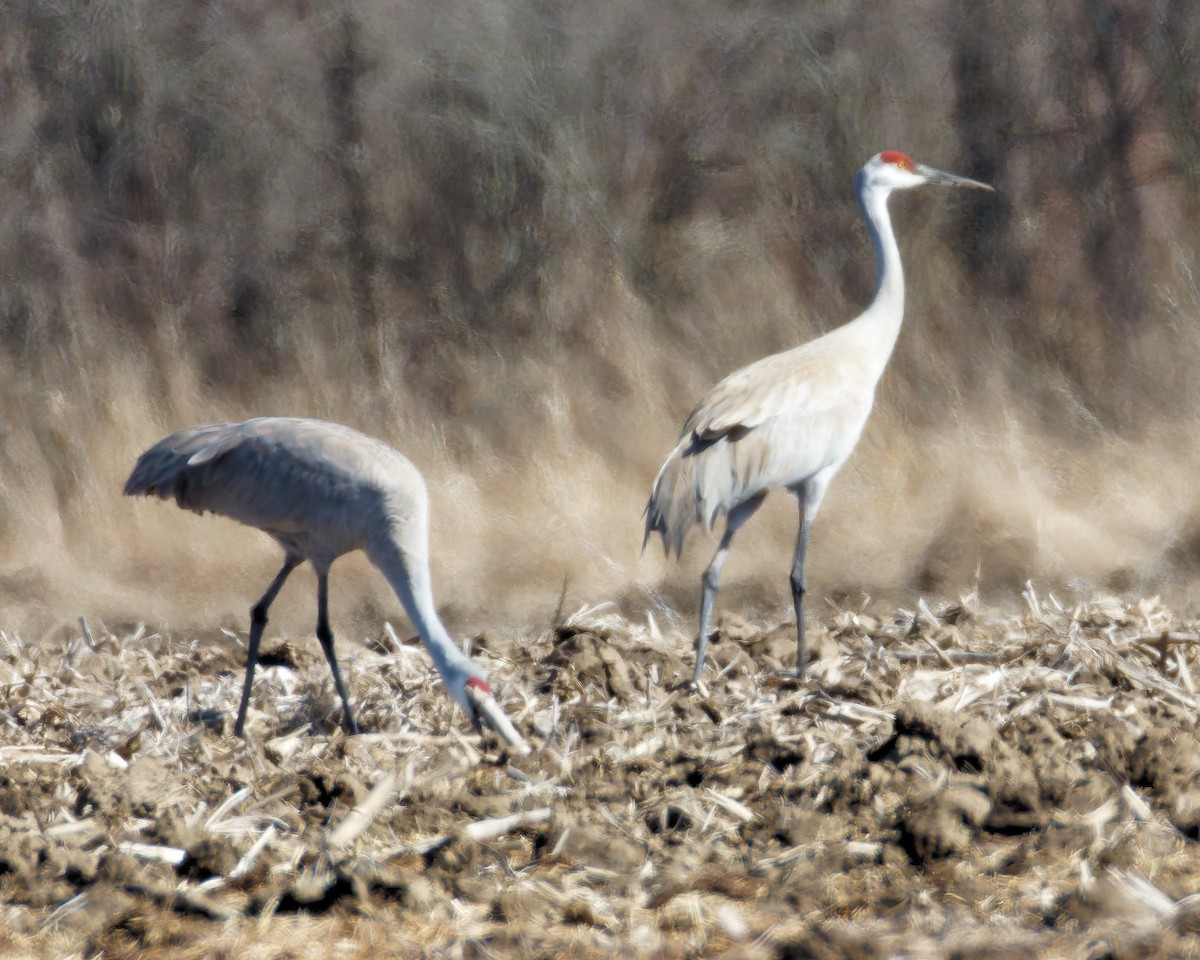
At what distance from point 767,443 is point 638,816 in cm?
194

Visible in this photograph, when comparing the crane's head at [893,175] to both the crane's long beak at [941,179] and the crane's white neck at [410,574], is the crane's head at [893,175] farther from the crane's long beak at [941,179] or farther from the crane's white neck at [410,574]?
the crane's white neck at [410,574]

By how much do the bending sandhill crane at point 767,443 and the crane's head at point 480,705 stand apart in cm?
100

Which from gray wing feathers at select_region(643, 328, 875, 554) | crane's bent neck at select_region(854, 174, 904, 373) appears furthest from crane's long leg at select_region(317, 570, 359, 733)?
crane's bent neck at select_region(854, 174, 904, 373)

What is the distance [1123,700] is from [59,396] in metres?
4.36

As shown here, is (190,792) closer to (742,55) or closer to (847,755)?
(847,755)

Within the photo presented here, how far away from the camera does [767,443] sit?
5367 millimetres

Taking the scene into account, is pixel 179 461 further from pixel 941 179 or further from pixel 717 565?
pixel 941 179

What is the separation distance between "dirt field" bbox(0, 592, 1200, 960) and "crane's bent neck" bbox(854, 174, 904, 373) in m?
1.29

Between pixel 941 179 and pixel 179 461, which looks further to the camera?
pixel 941 179

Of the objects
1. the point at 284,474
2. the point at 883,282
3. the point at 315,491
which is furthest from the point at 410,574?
the point at 883,282

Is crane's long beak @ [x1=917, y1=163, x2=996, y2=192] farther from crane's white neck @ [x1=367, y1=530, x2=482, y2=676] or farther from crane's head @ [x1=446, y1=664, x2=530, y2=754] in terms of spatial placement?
crane's head @ [x1=446, y1=664, x2=530, y2=754]

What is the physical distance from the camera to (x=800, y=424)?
5.39 metres

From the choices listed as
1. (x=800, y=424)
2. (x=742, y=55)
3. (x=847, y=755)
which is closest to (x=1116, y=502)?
(x=800, y=424)

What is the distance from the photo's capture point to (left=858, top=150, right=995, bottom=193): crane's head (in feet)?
19.5
